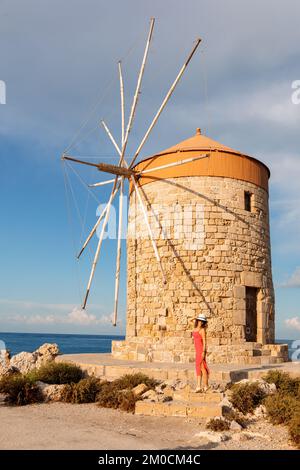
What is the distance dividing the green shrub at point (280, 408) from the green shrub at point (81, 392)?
3.66 meters

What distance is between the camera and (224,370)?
983 cm

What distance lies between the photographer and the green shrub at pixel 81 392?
8.84m

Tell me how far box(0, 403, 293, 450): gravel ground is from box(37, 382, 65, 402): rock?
2.75ft

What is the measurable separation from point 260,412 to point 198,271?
5.29 meters

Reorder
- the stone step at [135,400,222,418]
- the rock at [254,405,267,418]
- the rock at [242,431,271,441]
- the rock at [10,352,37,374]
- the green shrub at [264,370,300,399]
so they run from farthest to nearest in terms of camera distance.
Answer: the rock at [10,352,37,374]
the green shrub at [264,370,300,399]
the rock at [254,405,267,418]
the stone step at [135,400,222,418]
the rock at [242,431,271,441]

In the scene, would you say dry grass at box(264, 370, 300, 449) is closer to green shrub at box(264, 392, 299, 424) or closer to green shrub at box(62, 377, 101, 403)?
green shrub at box(264, 392, 299, 424)

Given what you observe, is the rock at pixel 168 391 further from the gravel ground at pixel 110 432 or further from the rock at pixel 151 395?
the gravel ground at pixel 110 432

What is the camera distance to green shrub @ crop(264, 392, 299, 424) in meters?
7.13

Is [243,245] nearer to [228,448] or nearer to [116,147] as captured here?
[116,147]

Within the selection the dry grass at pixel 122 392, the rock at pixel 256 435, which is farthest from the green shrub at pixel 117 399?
the rock at pixel 256 435

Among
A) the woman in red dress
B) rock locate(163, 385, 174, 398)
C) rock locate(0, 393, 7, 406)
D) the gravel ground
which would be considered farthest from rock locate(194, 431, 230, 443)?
rock locate(0, 393, 7, 406)

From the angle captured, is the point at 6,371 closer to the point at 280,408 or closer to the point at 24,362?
the point at 24,362

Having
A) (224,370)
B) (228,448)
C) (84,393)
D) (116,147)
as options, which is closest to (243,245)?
(224,370)
